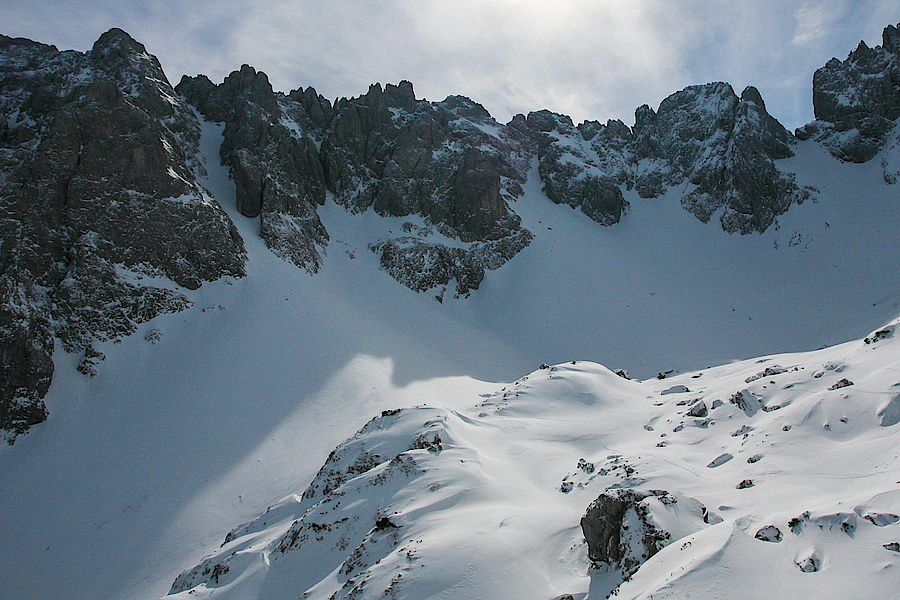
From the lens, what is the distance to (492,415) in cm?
2011

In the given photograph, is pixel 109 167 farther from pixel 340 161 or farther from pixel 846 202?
pixel 846 202

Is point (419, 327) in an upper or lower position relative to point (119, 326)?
upper

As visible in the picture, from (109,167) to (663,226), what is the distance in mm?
63714

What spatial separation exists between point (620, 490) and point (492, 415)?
10.5m

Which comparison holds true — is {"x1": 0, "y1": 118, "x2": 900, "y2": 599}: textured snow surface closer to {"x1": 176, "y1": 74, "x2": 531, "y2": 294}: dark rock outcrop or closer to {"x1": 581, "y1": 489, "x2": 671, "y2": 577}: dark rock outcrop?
{"x1": 581, "y1": 489, "x2": 671, "y2": 577}: dark rock outcrop

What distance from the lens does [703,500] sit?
10125 mm

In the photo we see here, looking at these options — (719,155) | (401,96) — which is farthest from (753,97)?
(401,96)

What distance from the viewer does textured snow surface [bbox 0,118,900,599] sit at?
9.71m

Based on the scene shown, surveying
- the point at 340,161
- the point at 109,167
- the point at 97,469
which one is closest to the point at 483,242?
the point at 340,161

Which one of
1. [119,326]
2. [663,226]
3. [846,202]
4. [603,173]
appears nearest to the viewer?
[119,326]

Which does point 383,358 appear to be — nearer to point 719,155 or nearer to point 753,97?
point 719,155

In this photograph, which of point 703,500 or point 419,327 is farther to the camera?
point 419,327

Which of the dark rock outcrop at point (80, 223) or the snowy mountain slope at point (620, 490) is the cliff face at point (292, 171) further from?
the snowy mountain slope at point (620, 490)

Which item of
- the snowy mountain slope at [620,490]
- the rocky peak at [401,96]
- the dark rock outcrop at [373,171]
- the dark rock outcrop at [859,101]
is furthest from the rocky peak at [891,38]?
the snowy mountain slope at [620,490]
